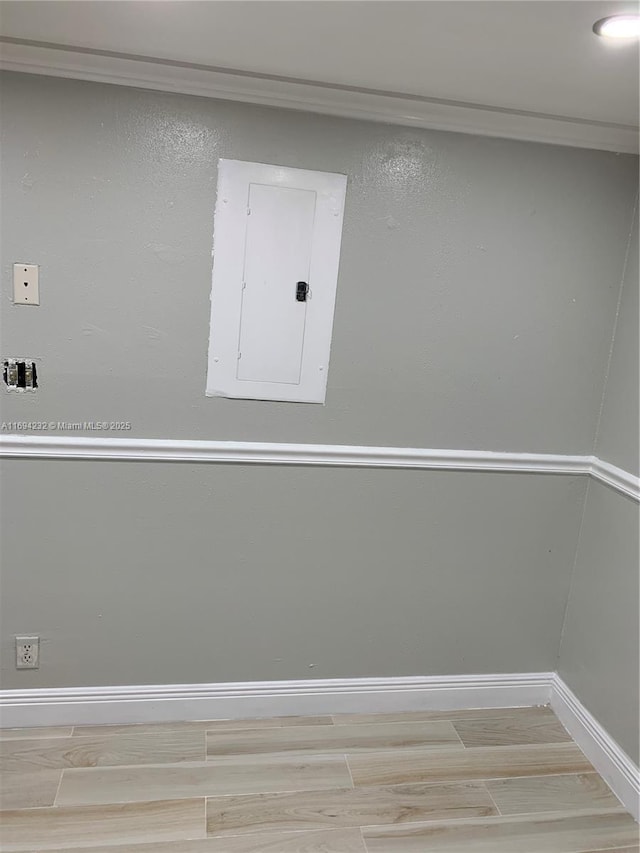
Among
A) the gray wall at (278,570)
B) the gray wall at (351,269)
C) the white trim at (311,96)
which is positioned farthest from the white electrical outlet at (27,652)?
the white trim at (311,96)

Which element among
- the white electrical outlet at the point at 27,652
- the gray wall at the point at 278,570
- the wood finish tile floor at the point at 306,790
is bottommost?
the wood finish tile floor at the point at 306,790

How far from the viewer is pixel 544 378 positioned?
2.18 m

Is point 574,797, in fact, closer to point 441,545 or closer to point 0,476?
point 441,545

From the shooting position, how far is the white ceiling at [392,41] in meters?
1.33

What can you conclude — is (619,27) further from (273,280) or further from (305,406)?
(305,406)

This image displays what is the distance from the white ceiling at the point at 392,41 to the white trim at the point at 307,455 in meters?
1.06

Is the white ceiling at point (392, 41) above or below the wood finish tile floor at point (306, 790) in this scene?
above

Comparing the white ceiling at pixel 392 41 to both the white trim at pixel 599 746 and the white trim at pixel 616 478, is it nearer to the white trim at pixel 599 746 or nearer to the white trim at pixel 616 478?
the white trim at pixel 616 478

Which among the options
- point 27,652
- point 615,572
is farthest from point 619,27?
point 27,652

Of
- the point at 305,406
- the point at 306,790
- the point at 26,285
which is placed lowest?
the point at 306,790

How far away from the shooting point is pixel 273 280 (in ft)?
6.42

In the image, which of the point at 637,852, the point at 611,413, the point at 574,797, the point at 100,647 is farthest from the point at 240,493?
the point at 637,852

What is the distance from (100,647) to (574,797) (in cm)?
155

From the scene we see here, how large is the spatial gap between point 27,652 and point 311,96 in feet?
6.16
